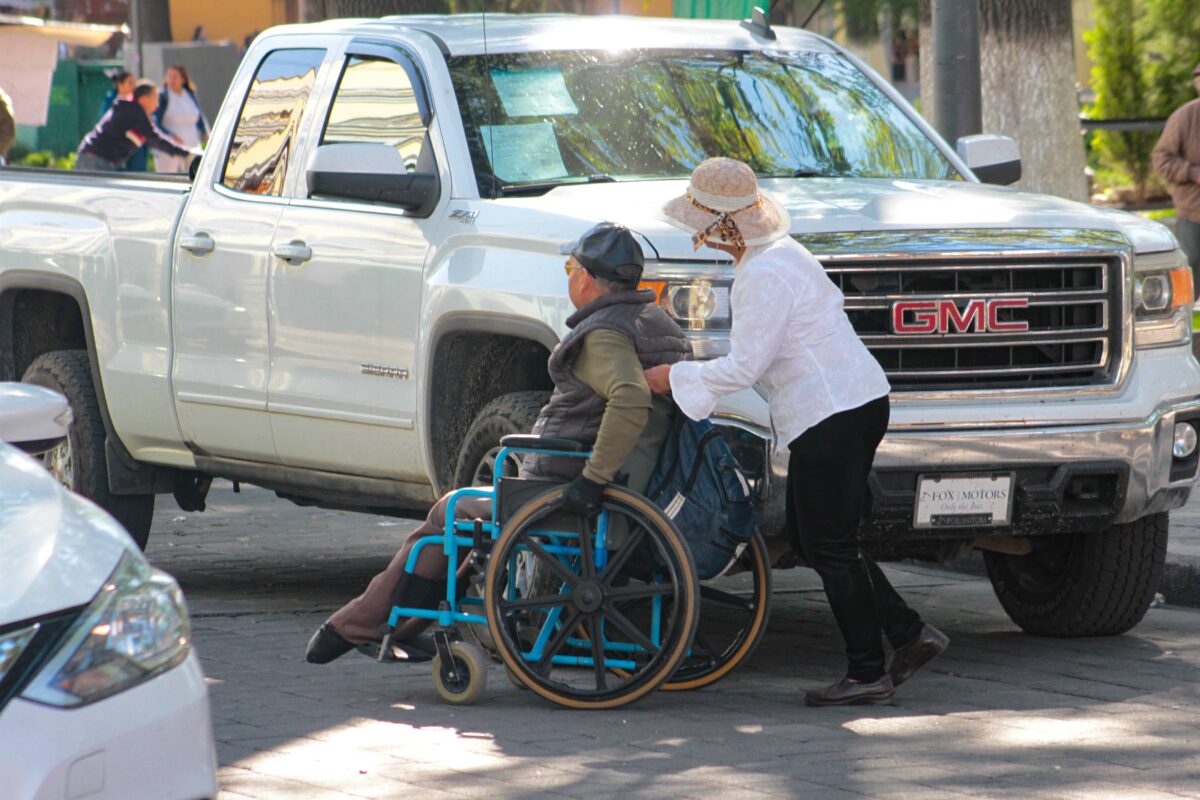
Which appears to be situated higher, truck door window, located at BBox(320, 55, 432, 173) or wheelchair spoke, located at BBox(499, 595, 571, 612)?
truck door window, located at BBox(320, 55, 432, 173)

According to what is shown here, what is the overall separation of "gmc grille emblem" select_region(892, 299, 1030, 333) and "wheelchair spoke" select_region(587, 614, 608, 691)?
127cm

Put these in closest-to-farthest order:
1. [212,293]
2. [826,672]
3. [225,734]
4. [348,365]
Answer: [225,734]
[826,672]
[348,365]
[212,293]

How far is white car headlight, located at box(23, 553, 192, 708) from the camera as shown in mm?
3723

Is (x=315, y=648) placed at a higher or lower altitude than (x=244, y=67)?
lower

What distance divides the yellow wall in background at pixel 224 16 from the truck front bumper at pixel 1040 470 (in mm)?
45753

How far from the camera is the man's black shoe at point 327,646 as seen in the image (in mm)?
6602

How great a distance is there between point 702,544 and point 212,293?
2573 millimetres

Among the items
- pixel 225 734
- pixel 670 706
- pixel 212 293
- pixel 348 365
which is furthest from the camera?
pixel 212 293

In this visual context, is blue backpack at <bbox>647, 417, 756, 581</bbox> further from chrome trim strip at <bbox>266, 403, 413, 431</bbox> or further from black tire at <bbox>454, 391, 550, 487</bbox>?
chrome trim strip at <bbox>266, 403, 413, 431</bbox>

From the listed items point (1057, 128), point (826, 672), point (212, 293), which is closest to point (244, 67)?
point (212, 293)

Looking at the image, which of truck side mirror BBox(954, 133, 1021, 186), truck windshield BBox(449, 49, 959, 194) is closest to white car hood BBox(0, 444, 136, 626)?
truck windshield BBox(449, 49, 959, 194)

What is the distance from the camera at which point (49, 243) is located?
350 inches

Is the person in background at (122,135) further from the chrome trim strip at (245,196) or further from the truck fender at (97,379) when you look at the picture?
the chrome trim strip at (245,196)

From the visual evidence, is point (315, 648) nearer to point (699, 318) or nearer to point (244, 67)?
point (699, 318)
